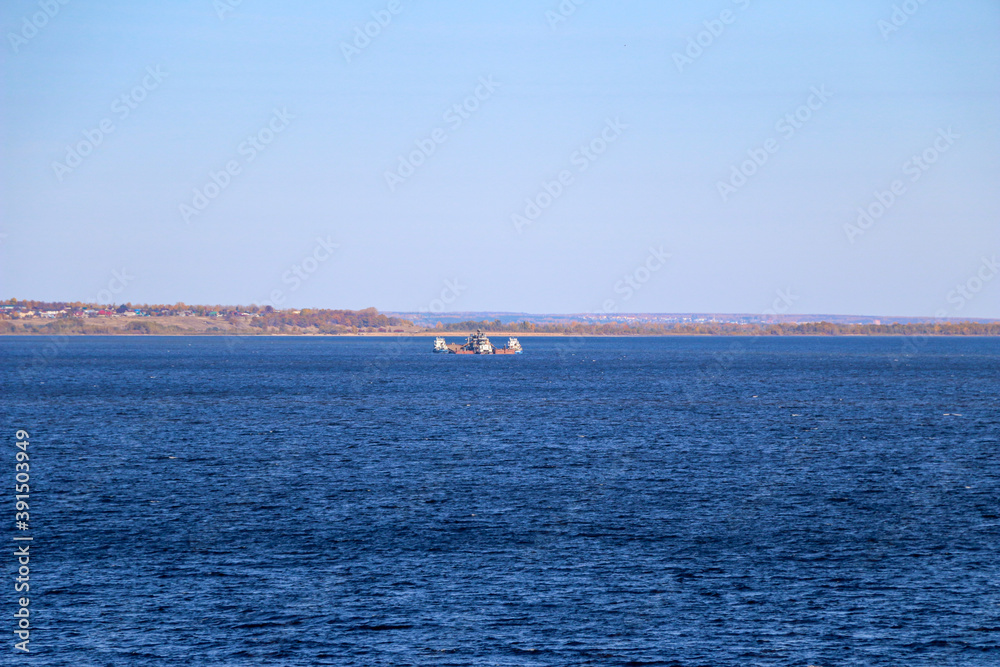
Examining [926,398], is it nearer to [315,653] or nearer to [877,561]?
[877,561]

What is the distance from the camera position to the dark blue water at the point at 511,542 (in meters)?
26.2

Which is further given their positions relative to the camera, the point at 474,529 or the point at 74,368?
the point at 74,368

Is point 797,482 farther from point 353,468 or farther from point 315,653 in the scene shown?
point 315,653

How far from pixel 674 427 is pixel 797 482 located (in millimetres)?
28441

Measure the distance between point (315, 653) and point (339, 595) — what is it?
459cm

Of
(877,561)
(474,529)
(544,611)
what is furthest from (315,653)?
(877,561)

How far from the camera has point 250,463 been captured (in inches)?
2303

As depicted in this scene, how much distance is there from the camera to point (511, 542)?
3706 cm

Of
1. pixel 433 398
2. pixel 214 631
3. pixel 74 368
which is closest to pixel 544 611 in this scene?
pixel 214 631

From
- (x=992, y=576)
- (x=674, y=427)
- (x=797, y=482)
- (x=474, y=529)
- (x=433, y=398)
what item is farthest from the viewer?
(x=433, y=398)

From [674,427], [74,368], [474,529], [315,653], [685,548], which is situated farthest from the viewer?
[74,368]

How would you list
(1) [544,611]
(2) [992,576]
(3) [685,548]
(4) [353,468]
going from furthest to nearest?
(4) [353,468]
(3) [685,548]
(2) [992,576]
(1) [544,611]

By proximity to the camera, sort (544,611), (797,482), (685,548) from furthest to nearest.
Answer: (797,482), (685,548), (544,611)

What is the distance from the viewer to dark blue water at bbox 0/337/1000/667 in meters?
26.2
